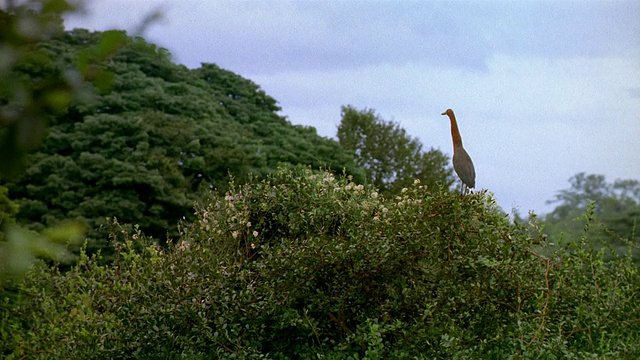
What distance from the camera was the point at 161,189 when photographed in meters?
16.8

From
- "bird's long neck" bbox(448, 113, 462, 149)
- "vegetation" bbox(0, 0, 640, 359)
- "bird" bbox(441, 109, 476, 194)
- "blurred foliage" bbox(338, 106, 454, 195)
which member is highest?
"blurred foliage" bbox(338, 106, 454, 195)

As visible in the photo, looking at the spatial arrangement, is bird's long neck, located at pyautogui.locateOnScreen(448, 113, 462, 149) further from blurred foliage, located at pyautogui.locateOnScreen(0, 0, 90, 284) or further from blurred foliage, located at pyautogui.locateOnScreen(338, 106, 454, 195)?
blurred foliage, located at pyautogui.locateOnScreen(338, 106, 454, 195)

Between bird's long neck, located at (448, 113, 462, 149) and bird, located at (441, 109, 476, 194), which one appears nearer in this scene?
bird, located at (441, 109, 476, 194)

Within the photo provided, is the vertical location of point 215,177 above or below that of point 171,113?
below


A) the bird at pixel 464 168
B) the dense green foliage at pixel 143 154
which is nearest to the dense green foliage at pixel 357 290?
the bird at pixel 464 168

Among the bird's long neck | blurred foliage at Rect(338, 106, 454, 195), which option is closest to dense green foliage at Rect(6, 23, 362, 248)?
blurred foliage at Rect(338, 106, 454, 195)

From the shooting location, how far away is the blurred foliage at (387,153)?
76.4 ft

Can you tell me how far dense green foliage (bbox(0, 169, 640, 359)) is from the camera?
5.96m

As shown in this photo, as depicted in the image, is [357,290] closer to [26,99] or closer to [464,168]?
[464,168]

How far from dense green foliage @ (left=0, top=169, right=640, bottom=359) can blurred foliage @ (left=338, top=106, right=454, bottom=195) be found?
635 inches

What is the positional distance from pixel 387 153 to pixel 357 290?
1766 centimetres

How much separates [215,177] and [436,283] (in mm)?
13181

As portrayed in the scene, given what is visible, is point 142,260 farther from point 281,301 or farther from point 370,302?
point 370,302

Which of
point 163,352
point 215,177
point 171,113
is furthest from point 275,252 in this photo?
point 171,113
